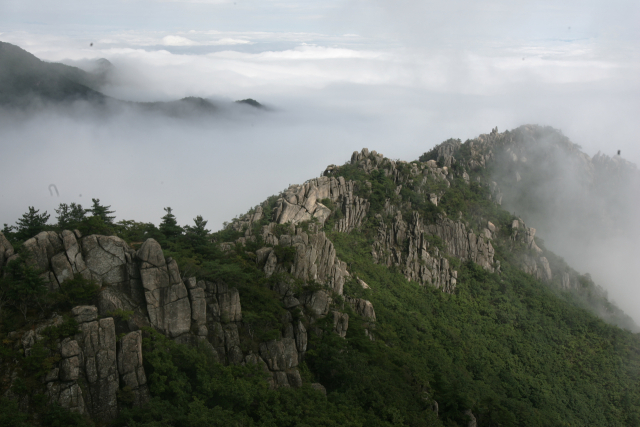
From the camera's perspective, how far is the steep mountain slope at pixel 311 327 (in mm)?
23859

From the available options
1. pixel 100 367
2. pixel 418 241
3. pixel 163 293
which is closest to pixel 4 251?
Result: pixel 100 367

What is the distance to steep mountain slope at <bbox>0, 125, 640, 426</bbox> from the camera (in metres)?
23.9

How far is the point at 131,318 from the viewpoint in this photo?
86.1 ft

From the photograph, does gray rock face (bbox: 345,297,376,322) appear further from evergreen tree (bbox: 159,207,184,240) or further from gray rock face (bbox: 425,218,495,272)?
gray rock face (bbox: 425,218,495,272)

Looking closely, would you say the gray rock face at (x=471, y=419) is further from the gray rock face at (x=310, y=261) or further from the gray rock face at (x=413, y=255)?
the gray rock face at (x=413, y=255)

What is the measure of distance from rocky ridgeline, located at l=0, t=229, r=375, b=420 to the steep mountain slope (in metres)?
0.09

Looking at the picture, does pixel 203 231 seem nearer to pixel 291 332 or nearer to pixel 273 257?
pixel 273 257

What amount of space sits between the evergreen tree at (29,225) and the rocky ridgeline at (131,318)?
148 inches

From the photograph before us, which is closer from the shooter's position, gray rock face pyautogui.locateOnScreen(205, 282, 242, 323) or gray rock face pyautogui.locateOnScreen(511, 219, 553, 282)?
gray rock face pyautogui.locateOnScreen(205, 282, 242, 323)

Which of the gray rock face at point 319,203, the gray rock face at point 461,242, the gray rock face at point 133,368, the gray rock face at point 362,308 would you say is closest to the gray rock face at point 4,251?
the gray rock face at point 133,368

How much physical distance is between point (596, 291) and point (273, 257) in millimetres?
73714

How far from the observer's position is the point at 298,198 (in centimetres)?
5797

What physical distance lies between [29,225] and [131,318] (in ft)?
34.1

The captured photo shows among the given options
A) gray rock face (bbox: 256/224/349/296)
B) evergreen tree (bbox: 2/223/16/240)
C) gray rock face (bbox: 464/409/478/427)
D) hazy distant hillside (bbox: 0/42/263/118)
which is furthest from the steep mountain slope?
hazy distant hillside (bbox: 0/42/263/118)
